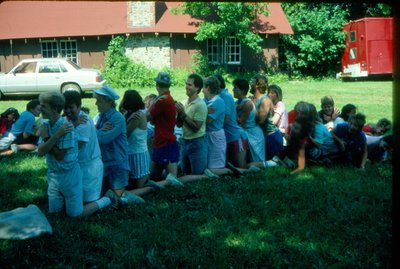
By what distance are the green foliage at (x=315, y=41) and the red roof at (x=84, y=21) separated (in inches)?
45.5

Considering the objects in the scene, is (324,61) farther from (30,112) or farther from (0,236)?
(0,236)

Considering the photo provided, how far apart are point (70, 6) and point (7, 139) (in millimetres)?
21301

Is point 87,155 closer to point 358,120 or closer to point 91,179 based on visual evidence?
point 91,179

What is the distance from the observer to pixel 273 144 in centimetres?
738

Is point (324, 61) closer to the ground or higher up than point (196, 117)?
higher up

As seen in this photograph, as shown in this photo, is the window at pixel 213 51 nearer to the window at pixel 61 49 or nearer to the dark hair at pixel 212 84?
the window at pixel 61 49

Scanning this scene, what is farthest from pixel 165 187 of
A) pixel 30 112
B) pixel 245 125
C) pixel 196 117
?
pixel 30 112

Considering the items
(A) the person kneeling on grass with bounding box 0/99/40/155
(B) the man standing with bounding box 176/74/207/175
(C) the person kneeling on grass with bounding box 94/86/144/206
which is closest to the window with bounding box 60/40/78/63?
(A) the person kneeling on grass with bounding box 0/99/40/155

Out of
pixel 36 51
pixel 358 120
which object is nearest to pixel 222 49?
pixel 36 51

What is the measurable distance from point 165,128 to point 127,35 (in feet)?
63.1

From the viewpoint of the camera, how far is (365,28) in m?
23.2

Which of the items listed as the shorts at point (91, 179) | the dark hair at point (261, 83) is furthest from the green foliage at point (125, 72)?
the shorts at point (91, 179)

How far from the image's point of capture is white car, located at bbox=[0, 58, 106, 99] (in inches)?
715

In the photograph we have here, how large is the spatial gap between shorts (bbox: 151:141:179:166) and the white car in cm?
1249
